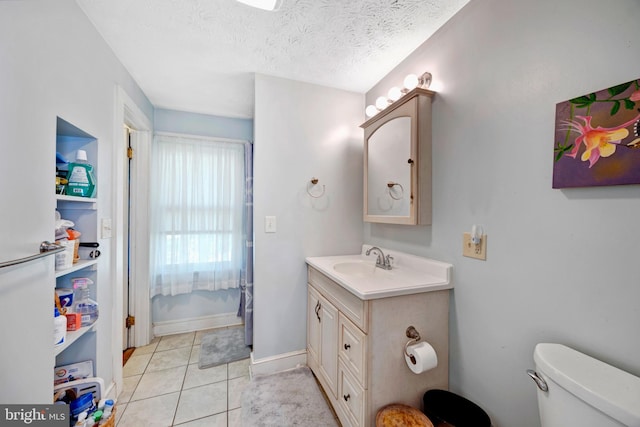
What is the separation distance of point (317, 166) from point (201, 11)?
1.16 metres

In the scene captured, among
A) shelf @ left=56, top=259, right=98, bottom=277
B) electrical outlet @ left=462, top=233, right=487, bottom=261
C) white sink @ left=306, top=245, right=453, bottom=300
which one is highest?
electrical outlet @ left=462, top=233, right=487, bottom=261

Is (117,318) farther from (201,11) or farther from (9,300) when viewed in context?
(201,11)

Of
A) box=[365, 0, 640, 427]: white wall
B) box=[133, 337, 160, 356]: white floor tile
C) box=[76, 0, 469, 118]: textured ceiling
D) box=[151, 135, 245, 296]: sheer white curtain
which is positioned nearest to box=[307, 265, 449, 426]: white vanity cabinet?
box=[365, 0, 640, 427]: white wall

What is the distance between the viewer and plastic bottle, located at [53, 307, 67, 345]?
105cm

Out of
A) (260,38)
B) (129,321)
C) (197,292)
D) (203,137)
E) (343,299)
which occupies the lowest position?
(129,321)

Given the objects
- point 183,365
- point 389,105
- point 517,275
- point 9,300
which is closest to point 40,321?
point 9,300

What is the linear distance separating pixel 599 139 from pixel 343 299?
120 cm

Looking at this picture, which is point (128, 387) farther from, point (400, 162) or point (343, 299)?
point (400, 162)

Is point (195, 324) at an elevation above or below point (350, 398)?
below

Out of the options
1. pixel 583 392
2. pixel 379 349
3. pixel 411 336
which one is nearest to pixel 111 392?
pixel 379 349

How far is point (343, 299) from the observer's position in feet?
4.35

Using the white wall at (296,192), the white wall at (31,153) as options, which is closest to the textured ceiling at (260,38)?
the white wall at (296,192)

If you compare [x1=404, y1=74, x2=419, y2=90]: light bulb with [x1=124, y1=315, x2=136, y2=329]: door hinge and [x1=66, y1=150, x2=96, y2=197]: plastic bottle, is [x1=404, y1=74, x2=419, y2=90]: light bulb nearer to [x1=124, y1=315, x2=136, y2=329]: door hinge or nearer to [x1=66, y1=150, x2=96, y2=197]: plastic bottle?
[x1=66, y1=150, x2=96, y2=197]: plastic bottle

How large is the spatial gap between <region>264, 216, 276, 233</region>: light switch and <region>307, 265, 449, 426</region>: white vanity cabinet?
696 millimetres
